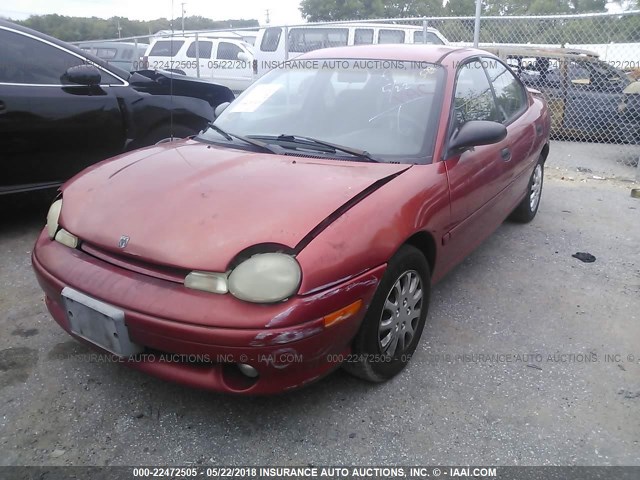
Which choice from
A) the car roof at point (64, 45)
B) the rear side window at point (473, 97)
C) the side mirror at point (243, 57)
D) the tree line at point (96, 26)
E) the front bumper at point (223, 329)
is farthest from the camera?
the tree line at point (96, 26)

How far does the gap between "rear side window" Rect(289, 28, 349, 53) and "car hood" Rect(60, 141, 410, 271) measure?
839 cm

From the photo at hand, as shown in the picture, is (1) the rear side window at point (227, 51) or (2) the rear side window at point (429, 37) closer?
(2) the rear side window at point (429, 37)

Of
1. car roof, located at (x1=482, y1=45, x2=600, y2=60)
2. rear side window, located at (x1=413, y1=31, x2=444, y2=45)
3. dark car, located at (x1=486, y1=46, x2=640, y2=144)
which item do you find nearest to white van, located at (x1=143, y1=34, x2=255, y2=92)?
rear side window, located at (x1=413, y1=31, x2=444, y2=45)

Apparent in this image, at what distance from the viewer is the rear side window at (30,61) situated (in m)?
3.86

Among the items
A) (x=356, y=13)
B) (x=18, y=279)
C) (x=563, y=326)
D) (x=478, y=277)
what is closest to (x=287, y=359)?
(x=563, y=326)

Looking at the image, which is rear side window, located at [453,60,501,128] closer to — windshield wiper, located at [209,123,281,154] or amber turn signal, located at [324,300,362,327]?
windshield wiper, located at [209,123,281,154]

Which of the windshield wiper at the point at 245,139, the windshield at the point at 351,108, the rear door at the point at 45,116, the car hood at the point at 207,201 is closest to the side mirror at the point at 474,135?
the windshield at the point at 351,108

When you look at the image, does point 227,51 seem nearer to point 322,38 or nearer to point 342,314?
point 322,38

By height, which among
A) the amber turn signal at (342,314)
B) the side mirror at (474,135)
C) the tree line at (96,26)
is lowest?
the amber turn signal at (342,314)

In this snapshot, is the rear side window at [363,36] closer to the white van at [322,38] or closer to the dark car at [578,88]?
the white van at [322,38]

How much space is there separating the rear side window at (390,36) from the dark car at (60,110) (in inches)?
256

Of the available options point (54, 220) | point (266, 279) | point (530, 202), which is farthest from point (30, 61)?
point (530, 202)

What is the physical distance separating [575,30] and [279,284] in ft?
30.4

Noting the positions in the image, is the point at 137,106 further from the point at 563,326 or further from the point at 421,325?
the point at 563,326
